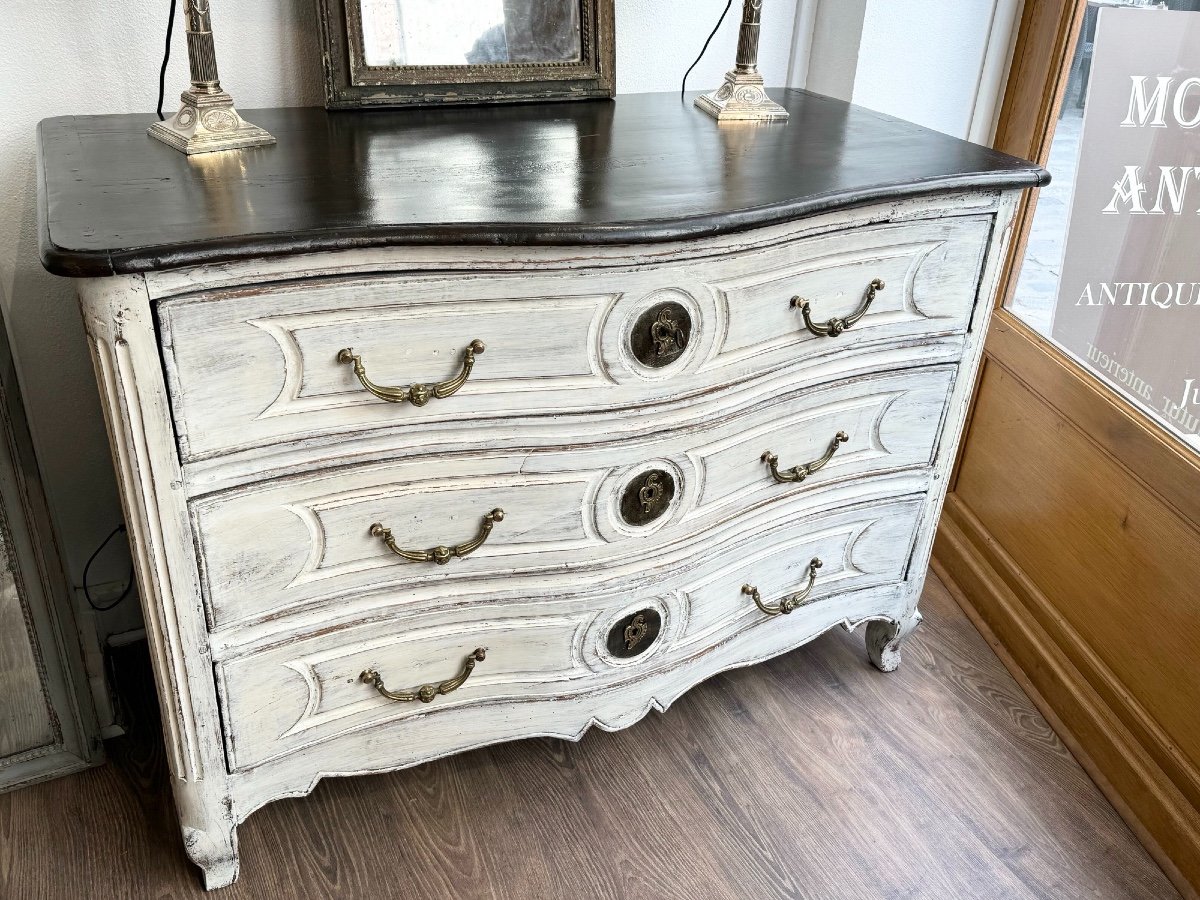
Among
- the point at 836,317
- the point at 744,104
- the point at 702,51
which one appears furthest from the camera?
the point at 702,51

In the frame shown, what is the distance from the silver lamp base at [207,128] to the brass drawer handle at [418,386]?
394mm

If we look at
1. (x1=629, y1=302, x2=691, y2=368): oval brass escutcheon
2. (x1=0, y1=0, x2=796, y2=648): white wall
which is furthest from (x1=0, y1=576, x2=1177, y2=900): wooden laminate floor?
(x1=629, y1=302, x2=691, y2=368): oval brass escutcheon

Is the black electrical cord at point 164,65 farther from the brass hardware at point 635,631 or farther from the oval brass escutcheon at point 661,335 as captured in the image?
the brass hardware at point 635,631

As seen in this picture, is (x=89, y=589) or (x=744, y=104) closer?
(x=744, y=104)

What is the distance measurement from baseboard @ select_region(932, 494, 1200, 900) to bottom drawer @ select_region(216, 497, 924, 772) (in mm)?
430

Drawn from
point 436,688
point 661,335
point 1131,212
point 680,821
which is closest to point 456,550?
point 436,688

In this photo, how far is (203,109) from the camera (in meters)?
1.27

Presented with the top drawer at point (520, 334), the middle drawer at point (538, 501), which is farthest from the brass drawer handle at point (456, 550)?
the top drawer at point (520, 334)

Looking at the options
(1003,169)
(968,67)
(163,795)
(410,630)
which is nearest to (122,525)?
(163,795)

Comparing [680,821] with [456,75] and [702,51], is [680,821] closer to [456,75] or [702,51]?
[456,75]

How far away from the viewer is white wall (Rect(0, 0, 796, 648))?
55.7 inches

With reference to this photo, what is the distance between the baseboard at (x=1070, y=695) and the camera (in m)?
1.50

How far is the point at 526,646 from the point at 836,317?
59 cm

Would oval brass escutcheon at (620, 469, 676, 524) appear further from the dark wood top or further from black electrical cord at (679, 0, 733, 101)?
black electrical cord at (679, 0, 733, 101)
